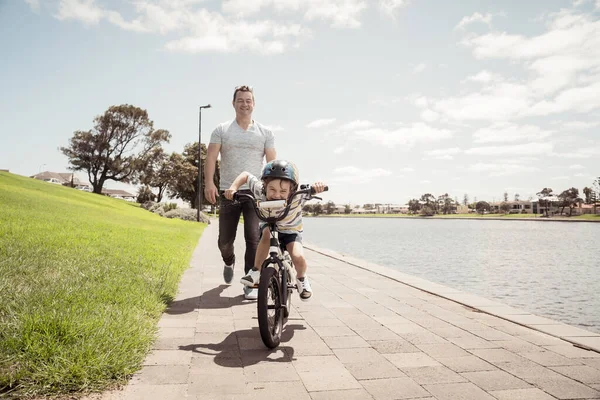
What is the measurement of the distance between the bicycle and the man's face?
6.13 feet

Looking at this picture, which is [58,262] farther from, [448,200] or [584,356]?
[448,200]

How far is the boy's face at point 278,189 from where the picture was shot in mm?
3754

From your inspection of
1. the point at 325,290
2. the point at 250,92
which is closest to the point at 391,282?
the point at 325,290

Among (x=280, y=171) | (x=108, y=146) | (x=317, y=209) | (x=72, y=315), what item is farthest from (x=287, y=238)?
(x=317, y=209)

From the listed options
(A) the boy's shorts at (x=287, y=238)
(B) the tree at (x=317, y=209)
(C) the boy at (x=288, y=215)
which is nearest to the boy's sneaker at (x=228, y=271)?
(C) the boy at (x=288, y=215)

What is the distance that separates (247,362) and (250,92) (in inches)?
137

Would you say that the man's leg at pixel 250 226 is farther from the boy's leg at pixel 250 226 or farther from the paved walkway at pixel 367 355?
the paved walkway at pixel 367 355

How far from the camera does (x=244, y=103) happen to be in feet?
17.3

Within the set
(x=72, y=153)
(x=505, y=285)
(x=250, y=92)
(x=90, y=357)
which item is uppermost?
(x=72, y=153)

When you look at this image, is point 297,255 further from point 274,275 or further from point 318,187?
point 318,187

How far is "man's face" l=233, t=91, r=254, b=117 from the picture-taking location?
17.3ft

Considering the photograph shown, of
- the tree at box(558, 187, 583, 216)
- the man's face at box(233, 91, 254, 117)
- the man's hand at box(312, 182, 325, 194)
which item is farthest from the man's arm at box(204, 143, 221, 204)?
the tree at box(558, 187, 583, 216)

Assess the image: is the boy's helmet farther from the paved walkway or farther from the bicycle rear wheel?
the paved walkway

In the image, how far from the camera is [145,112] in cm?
5144
